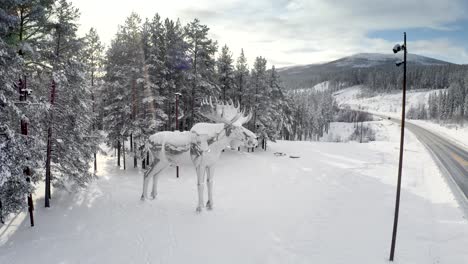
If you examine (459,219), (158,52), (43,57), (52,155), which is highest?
(158,52)

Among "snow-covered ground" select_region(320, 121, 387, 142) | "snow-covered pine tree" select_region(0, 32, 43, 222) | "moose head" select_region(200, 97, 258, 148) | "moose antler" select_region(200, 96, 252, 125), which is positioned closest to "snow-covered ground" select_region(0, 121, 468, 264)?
"snow-covered pine tree" select_region(0, 32, 43, 222)

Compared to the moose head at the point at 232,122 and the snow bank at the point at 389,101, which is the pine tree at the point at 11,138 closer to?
the moose head at the point at 232,122

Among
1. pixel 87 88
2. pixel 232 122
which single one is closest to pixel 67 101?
pixel 87 88

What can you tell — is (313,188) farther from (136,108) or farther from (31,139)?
(31,139)

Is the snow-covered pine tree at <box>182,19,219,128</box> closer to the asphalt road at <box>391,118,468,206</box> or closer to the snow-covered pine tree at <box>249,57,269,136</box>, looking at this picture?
the snow-covered pine tree at <box>249,57,269,136</box>

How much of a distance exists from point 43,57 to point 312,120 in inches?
3369

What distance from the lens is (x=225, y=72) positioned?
33.7 metres

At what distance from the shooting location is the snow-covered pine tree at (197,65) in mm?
26250

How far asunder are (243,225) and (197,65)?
18.2 metres

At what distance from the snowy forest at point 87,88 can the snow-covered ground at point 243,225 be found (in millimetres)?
1964

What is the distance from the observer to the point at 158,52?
80.9 feet

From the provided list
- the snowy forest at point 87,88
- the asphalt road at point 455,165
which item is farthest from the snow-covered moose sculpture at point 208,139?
the asphalt road at point 455,165

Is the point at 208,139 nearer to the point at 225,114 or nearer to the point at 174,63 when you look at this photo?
the point at 225,114

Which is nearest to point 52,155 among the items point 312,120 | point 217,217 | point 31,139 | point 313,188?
point 31,139
